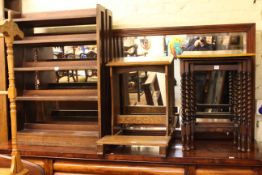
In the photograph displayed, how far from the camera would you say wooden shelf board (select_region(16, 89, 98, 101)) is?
2736mm

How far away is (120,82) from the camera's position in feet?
9.64

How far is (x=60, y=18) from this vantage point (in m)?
2.77

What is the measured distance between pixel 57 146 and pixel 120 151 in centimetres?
55

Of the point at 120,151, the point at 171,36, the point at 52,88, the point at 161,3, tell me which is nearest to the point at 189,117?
the point at 120,151

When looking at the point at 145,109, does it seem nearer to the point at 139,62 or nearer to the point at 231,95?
the point at 139,62

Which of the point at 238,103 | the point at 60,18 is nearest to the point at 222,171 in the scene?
the point at 238,103

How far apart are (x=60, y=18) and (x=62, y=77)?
58 centimetres

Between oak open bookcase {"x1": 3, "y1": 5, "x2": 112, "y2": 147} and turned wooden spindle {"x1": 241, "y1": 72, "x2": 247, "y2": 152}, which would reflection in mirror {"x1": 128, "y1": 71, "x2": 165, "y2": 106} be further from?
turned wooden spindle {"x1": 241, "y1": 72, "x2": 247, "y2": 152}

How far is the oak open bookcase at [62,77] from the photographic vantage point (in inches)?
107

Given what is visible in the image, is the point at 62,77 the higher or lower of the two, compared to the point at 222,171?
higher

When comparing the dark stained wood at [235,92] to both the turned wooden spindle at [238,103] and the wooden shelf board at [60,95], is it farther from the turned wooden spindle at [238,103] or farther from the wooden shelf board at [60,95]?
the wooden shelf board at [60,95]

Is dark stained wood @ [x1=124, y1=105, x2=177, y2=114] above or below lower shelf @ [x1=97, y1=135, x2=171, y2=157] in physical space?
above

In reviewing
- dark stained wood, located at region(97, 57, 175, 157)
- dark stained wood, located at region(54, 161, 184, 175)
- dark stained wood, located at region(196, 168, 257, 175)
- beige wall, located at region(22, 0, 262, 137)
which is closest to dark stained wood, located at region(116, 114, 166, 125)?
dark stained wood, located at region(97, 57, 175, 157)

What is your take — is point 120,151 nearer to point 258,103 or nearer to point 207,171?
point 207,171
